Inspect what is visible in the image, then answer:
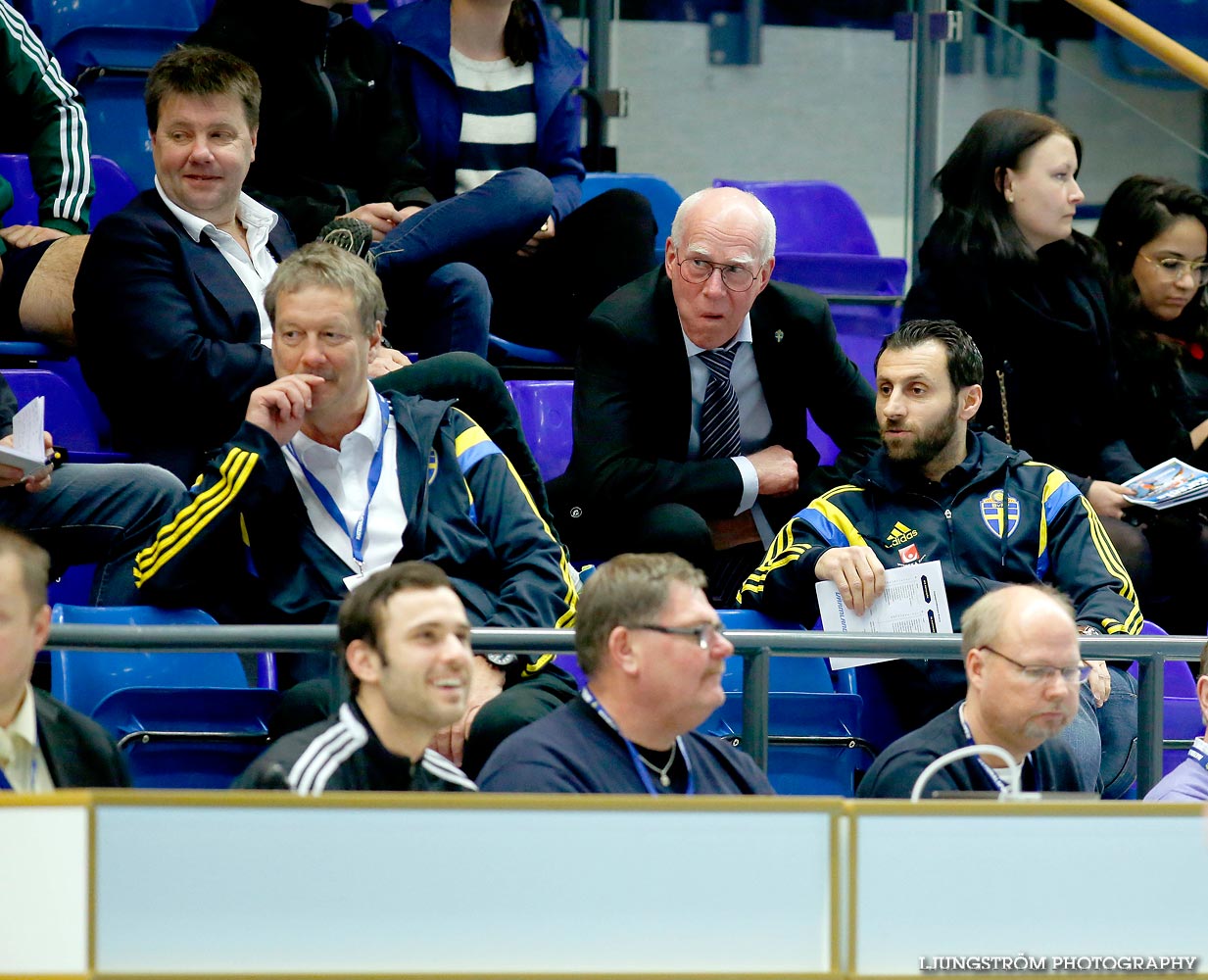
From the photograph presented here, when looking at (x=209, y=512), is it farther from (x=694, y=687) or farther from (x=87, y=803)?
(x=87, y=803)

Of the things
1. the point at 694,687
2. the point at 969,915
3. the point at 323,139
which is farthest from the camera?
the point at 323,139

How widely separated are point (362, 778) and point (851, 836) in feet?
2.31

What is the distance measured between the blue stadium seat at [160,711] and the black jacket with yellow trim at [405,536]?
5.3 inches

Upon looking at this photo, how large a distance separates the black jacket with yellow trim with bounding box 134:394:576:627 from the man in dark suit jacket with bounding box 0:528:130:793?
56 cm

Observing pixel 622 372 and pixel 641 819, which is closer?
pixel 641 819

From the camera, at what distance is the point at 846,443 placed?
4148 mm

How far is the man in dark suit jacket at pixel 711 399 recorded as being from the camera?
12.6 feet

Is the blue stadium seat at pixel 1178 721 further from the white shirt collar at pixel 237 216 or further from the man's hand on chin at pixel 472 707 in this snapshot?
the white shirt collar at pixel 237 216

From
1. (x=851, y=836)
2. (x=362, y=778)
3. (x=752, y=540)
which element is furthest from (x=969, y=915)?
(x=752, y=540)

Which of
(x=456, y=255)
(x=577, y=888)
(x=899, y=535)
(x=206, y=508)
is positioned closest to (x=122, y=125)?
(x=456, y=255)

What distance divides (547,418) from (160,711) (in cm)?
157

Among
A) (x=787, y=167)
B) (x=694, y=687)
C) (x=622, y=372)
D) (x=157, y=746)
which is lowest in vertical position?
(x=157, y=746)

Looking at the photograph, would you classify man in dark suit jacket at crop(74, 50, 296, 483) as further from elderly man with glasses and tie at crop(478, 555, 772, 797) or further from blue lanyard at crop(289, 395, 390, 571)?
elderly man with glasses and tie at crop(478, 555, 772, 797)

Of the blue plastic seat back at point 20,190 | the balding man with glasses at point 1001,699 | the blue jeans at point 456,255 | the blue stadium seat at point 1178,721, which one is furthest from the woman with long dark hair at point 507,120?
the balding man with glasses at point 1001,699
